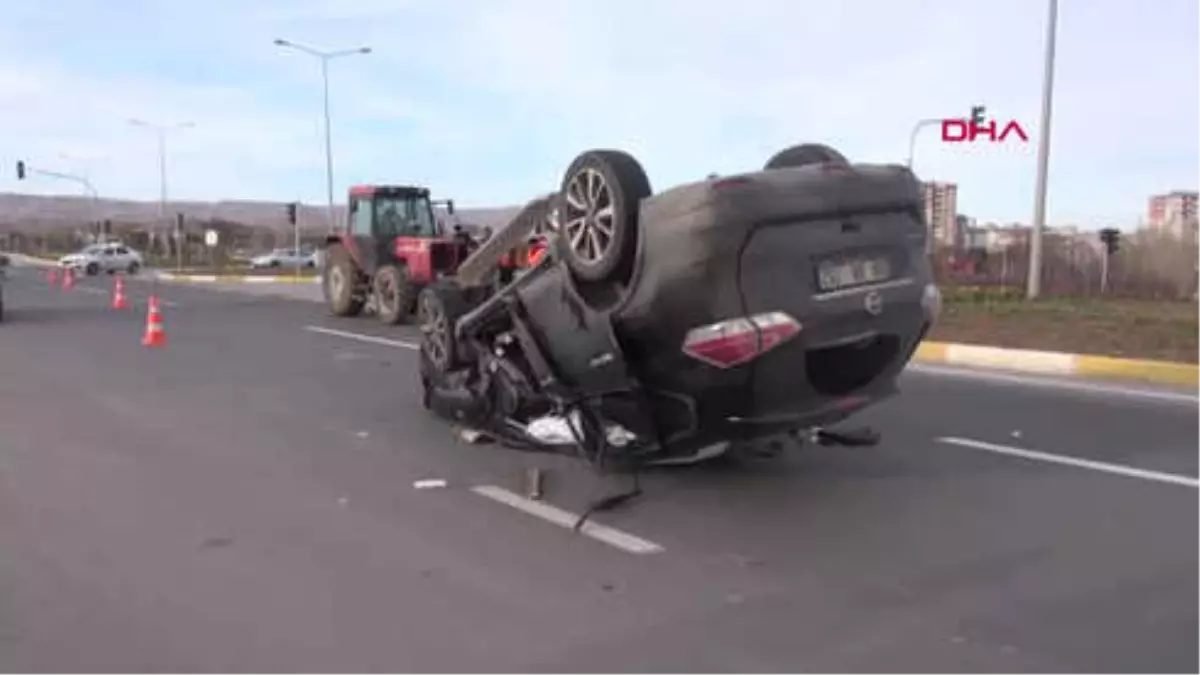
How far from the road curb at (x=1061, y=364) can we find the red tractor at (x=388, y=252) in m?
8.81

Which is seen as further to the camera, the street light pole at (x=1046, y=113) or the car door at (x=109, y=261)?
the car door at (x=109, y=261)

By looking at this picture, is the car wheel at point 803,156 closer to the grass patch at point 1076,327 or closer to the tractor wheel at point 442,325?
the tractor wheel at point 442,325

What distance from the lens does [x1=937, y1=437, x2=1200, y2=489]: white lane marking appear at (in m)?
7.56

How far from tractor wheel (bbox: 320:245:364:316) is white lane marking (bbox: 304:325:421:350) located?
279cm

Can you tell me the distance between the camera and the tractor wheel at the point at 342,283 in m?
23.2

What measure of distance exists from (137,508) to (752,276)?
3.76 meters

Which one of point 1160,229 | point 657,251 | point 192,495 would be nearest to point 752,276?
point 657,251

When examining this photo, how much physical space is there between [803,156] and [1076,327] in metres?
11.6

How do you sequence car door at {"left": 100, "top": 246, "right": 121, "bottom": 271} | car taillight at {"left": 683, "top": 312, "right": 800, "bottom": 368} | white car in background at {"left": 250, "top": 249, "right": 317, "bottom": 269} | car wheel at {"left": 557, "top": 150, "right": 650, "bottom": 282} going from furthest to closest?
white car in background at {"left": 250, "top": 249, "right": 317, "bottom": 269} → car door at {"left": 100, "top": 246, "right": 121, "bottom": 271} → car wheel at {"left": 557, "top": 150, "right": 650, "bottom": 282} → car taillight at {"left": 683, "top": 312, "right": 800, "bottom": 368}

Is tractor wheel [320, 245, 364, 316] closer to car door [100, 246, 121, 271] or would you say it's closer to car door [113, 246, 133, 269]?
car door [100, 246, 121, 271]

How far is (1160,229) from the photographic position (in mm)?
37375

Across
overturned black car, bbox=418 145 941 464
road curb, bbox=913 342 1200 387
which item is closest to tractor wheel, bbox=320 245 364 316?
road curb, bbox=913 342 1200 387

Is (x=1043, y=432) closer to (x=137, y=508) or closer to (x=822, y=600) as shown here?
(x=822, y=600)

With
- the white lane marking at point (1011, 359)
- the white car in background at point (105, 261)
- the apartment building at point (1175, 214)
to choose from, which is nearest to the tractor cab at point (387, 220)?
the white lane marking at point (1011, 359)
